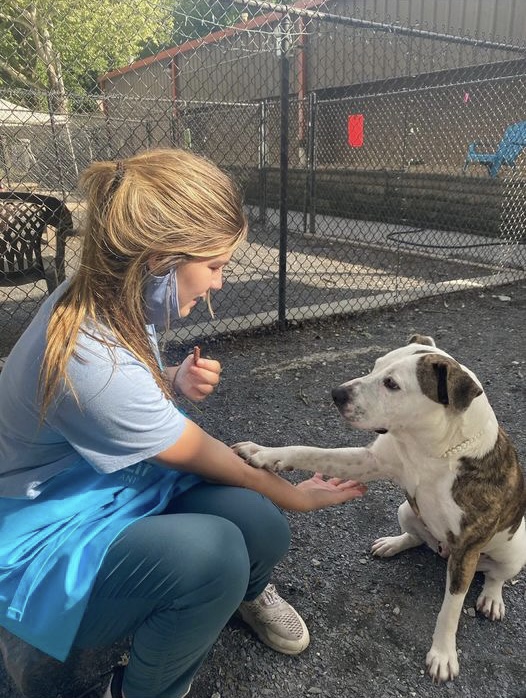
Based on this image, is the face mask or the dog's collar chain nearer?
the face mask

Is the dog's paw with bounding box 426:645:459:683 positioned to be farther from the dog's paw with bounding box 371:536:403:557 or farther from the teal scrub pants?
the teal scrub pants

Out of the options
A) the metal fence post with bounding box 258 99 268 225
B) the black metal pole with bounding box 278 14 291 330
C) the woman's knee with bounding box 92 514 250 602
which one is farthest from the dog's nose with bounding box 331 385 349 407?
the metal fence post with bounding box 258 99 268 225

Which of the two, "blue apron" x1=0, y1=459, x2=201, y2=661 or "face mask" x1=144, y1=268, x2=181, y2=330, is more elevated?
"face mask" x1=144, y1=268, x2=181, y2=330

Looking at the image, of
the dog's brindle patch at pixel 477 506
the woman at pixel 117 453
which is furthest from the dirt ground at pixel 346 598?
the woman at pixel 117 453

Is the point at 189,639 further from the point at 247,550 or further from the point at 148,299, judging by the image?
the point at 148,299

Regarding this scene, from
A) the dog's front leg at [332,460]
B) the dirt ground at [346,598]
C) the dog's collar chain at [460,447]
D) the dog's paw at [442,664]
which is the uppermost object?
the dog's collar chain at [460,447]

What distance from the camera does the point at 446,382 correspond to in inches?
74.2

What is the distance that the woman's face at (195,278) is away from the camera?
1599 mm

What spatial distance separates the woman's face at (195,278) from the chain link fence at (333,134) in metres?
3.74

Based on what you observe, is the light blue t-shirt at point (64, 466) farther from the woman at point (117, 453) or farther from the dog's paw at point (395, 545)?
the dog's paw at point (395, 545)

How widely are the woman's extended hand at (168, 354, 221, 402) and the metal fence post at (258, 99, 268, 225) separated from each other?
25.2ft

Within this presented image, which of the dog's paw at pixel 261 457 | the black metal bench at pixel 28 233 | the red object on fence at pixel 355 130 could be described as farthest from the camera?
the red object on fence at pixel 355 130

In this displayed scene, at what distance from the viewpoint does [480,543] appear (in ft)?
6.32

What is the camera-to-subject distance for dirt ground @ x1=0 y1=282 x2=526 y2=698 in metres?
1.86
